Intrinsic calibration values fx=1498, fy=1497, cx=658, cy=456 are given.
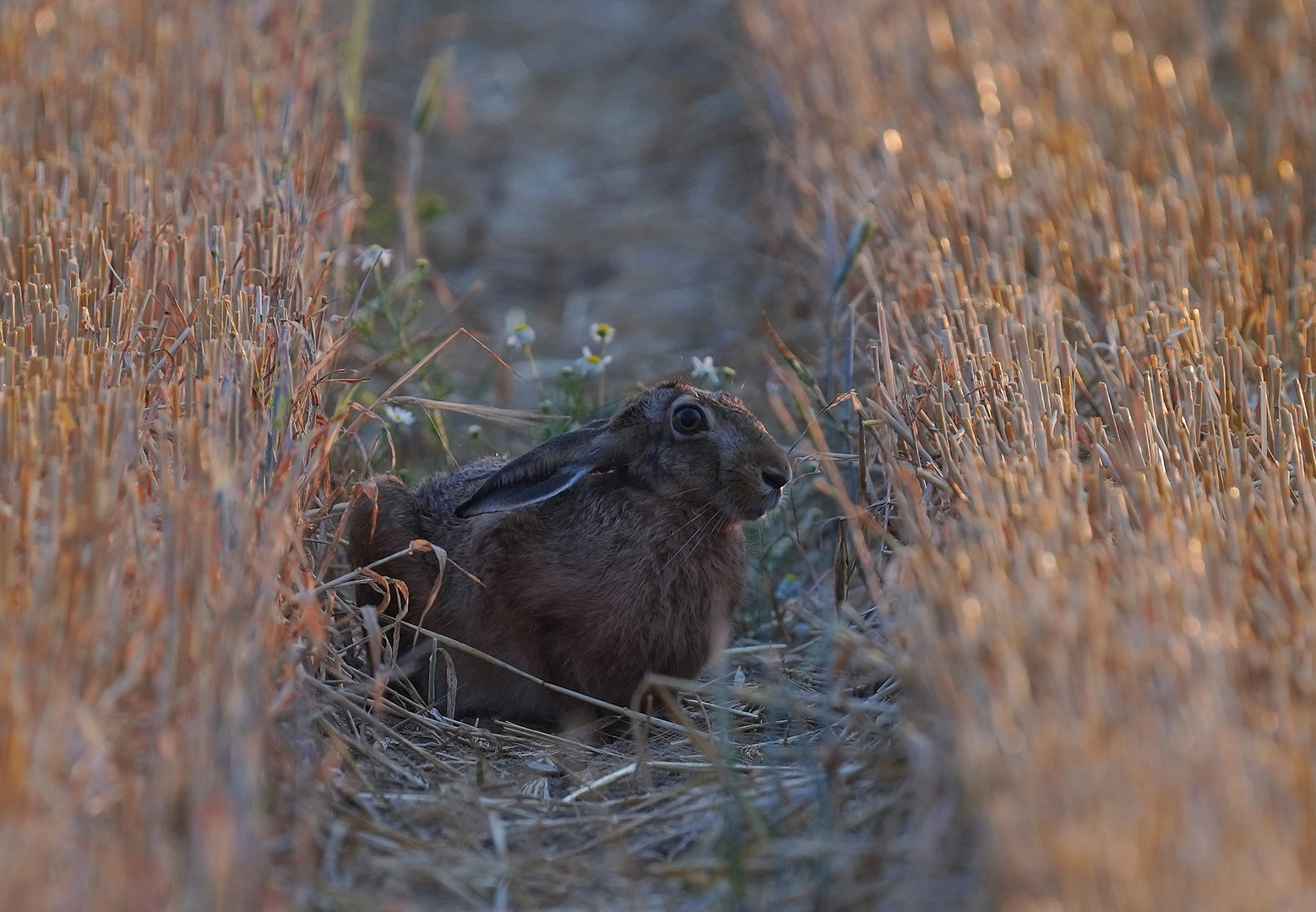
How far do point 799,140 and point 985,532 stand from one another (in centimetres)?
395

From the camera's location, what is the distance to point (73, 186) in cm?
478

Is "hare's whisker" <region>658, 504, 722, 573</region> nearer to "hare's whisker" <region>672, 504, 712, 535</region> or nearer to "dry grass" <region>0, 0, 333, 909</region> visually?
"hare's whisker" <region>672, 504, 712, 535</region>

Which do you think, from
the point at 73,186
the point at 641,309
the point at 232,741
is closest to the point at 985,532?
the point at 232,741

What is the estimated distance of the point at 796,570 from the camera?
4.90 metres

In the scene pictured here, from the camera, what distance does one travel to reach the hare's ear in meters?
3.84

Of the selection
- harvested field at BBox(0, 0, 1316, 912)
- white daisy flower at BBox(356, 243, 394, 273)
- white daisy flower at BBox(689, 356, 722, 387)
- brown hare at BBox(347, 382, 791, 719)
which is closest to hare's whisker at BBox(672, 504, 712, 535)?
brown hare at BBox(347, 382, 791, 719)

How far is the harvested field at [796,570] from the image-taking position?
227 centimetres

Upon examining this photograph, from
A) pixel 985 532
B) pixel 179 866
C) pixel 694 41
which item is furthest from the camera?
pixel 694 41

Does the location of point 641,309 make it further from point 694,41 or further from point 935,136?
point 694,41

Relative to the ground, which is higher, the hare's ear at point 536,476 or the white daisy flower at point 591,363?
the white daisy flower at point 591,363

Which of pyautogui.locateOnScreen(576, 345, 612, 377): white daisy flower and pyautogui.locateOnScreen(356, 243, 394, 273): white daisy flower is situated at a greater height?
pyautogui.locateOnScreen(356, 243, 394, 273): white daisy flower

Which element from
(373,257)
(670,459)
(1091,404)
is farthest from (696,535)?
(373,257)

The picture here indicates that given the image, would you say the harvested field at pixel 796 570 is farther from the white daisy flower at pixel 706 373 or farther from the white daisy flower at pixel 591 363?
the white daisy flower at pixel 591 363

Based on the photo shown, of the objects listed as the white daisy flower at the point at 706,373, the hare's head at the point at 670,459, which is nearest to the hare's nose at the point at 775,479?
the hare's head at the point at 670,459
